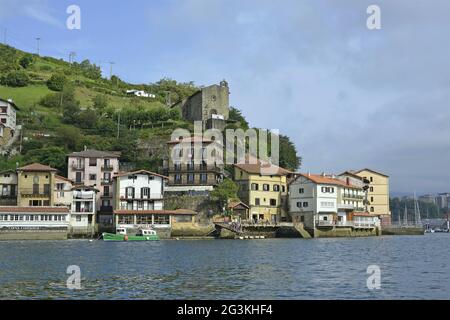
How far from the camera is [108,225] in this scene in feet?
280

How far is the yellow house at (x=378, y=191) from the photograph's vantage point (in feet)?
375

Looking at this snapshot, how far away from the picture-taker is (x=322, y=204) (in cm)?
9106

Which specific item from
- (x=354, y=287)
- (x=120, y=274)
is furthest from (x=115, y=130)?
(x=354, y=287)

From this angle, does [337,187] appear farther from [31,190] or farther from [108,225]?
[31,190]

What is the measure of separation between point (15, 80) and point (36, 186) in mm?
67221

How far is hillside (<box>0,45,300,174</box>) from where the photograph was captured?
103 meters

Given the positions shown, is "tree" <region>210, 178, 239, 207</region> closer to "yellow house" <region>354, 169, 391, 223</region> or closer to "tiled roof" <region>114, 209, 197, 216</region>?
"tiled roof" <region>114, 209, 197, 216</region>

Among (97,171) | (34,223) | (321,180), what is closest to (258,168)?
(321,180)

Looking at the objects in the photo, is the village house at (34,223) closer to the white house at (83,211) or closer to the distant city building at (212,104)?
the white house at (83,211)

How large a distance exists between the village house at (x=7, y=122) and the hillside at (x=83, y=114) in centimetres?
249

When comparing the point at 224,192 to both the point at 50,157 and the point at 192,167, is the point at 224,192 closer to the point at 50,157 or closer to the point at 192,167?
the point at 192,167

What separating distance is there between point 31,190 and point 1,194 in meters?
5.07

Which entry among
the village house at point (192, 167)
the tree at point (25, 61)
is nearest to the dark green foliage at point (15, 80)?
the tree at point (25, 61)

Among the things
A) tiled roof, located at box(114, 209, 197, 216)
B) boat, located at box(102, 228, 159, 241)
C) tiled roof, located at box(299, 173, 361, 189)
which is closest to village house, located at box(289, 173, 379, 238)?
tiled roof, located at box(299, 173, 361, 189)
